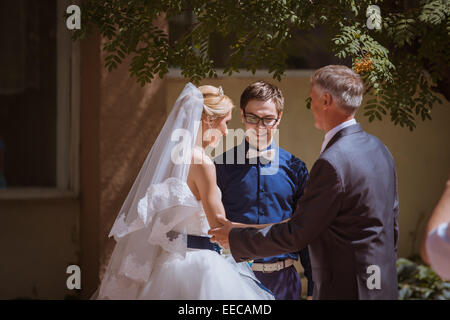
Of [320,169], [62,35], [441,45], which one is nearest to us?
[320,169]

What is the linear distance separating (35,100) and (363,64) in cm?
409

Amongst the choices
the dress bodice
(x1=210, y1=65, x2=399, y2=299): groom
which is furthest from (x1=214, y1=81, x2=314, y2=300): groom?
(x1=210, y1=65, x2=399, y2=299): groom

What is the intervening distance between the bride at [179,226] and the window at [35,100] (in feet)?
10.7

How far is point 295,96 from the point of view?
6719 millimetres

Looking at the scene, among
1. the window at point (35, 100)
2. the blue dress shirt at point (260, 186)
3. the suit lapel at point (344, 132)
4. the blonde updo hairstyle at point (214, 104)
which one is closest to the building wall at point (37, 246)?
the window at point (35, 100)

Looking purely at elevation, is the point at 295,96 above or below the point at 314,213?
above

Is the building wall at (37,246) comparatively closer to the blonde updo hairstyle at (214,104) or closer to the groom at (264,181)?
the groom at (264,181)

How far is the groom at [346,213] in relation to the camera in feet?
9.20

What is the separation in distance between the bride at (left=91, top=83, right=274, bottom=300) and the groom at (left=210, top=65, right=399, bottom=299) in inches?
14.7

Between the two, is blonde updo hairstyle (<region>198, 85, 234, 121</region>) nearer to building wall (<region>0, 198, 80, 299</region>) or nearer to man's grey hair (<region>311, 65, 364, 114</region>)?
man's grey hair (<region>311, 65, 364, 114</region>)

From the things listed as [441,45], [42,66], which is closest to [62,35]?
[42,66]

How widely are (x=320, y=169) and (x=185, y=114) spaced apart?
37.8 inches

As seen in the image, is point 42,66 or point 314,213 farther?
point 42,66
